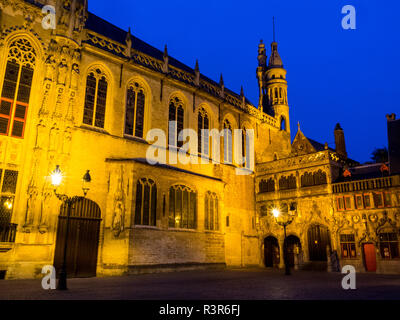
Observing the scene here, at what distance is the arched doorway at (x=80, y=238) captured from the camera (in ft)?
57.6

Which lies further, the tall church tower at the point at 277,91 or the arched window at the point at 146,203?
the tall church tower at the point at 277,91

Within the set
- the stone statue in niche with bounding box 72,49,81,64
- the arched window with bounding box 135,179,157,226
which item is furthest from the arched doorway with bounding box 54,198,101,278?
the stone statue in niche with bounding box 72,49,81,64

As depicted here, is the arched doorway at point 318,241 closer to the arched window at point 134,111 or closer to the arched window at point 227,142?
the arched window at point 227,142

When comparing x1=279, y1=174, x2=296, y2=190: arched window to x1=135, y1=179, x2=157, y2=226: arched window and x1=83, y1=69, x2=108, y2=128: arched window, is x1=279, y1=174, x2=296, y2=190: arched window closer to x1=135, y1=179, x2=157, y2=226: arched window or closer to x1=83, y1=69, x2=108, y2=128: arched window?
x1=135, y1=179, x2=157, y2=226: arched window

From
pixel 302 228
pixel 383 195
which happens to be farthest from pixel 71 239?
pixel 383 195

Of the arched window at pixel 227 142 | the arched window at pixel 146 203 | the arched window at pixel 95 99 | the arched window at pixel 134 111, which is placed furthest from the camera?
the arched window at pixel 227 142

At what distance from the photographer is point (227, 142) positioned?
3027 cm

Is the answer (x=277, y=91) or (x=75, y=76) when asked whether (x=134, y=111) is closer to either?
(x=75, y=76)

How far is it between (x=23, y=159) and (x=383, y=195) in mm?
24491

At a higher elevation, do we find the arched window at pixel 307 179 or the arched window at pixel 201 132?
the arched window at pixel 201 132

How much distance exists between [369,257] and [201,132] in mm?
16760

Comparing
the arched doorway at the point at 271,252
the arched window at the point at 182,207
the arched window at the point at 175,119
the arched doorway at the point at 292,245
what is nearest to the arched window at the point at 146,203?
the arched window at the point at 182,207

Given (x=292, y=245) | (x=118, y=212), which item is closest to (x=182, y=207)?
(x=118, y=212)

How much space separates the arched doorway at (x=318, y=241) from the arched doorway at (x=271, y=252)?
3.84 meters
